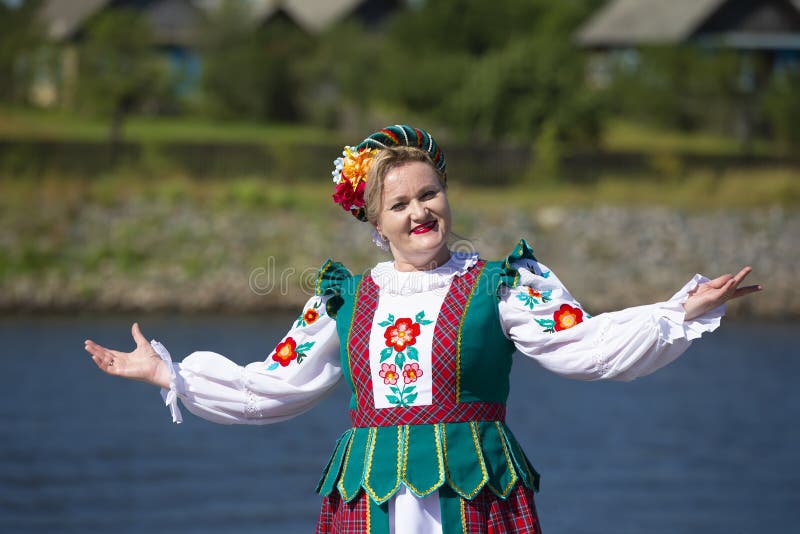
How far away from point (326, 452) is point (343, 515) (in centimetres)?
735

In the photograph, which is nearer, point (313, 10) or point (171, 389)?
point (171, 389)

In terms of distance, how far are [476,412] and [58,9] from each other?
143 feet

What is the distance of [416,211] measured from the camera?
3.06 metres

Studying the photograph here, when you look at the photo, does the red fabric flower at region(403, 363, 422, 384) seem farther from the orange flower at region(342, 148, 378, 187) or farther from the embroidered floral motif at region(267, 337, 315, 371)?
the orange flower at region(342, 148, 378, 187)

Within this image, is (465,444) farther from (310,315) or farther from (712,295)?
(712,295)

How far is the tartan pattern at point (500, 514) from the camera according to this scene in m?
2.91

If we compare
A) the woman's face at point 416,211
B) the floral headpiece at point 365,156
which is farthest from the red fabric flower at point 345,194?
the woman's face at point 416,211

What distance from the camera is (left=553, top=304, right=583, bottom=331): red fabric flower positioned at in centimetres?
299

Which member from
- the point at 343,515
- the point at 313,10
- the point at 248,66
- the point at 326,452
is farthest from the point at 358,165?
the point at 313,10

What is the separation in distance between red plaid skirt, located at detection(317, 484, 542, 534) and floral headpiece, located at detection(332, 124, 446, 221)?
737 mm

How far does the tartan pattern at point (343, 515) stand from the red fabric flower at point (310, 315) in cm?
43

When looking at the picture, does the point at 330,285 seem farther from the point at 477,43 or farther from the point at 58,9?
the point at 58,9

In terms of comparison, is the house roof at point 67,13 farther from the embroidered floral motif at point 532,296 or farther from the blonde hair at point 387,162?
the embroidered floral motif at point 532,296

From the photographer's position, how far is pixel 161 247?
20562 mm
